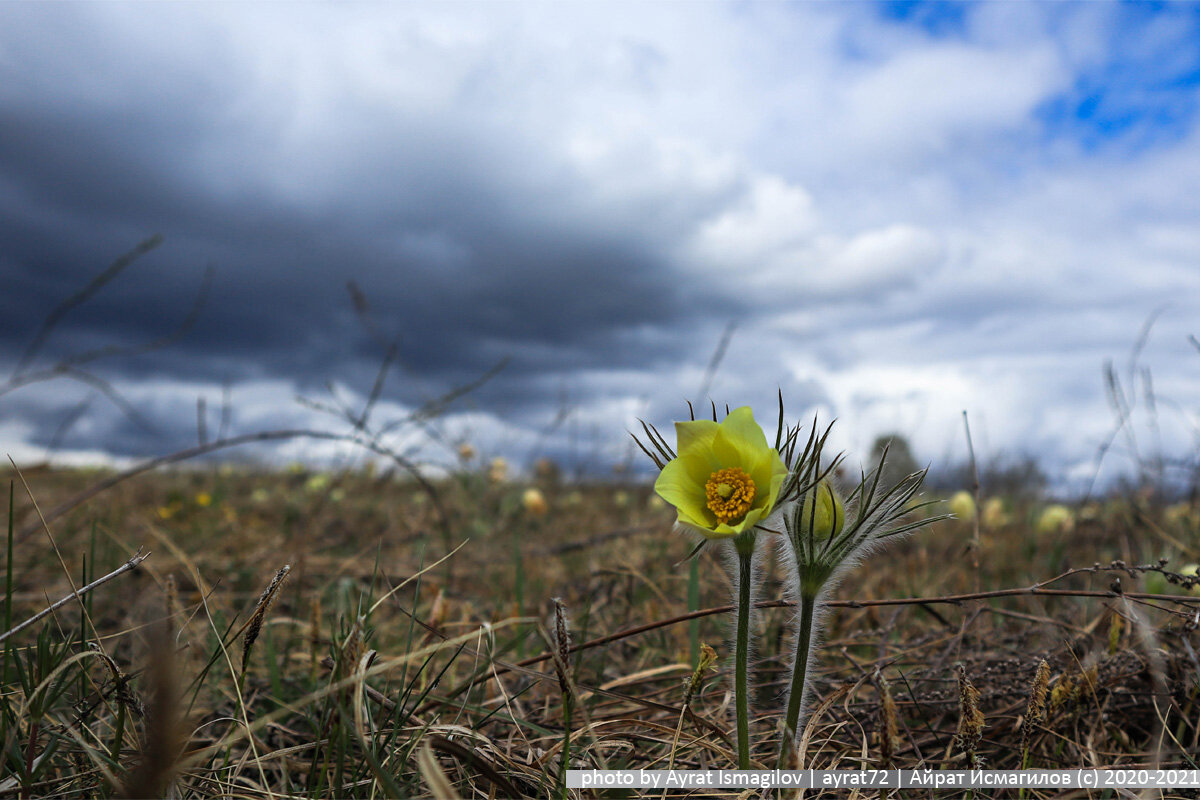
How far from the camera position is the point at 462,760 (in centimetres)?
146

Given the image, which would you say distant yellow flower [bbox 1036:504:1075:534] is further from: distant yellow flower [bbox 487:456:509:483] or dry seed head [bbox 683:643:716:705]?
dry seed head [bbox 683:643:716:705]

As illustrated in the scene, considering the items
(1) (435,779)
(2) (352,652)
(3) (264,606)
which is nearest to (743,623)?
(1) (435,779)

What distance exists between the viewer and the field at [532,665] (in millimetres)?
1375

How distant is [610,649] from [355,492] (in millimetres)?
6371

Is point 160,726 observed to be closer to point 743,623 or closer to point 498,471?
point 743,623

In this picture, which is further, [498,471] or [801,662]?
[498,471]

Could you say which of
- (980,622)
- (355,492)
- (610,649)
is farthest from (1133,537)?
(355,492)

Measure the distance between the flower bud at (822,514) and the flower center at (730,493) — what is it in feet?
0.37

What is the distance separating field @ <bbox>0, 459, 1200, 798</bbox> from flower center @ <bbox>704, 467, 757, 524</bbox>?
0.27m

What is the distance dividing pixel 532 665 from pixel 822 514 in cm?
133

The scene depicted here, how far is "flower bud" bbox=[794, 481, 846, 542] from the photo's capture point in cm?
132

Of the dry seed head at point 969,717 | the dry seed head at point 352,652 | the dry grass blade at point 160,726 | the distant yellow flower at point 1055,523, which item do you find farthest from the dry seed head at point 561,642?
the distant yellow flower at point 1055,523

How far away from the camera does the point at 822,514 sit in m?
1.32

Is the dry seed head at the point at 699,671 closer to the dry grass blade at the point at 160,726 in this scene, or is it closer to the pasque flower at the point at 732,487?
the pasque flower at the point at 732,487
